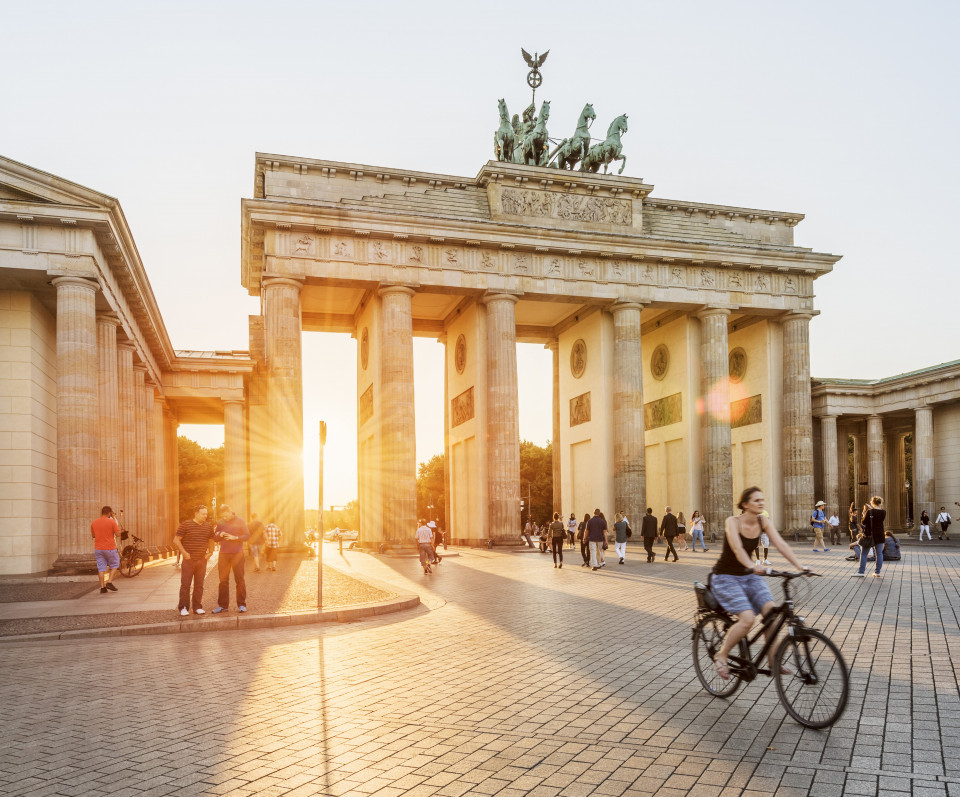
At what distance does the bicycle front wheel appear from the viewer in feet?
21.3

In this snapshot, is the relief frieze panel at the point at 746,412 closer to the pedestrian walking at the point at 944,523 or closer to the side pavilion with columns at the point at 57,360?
the pedestrian walking at the point at 944,523

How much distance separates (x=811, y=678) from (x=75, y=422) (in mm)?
20917

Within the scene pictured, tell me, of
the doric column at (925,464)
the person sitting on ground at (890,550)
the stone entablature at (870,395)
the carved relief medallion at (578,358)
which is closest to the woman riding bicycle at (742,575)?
the person sitting on ground at (890,550)

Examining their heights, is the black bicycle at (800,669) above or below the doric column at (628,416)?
below

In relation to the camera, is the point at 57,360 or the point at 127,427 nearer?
the point at 57,360

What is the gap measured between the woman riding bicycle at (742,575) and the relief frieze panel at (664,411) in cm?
3961

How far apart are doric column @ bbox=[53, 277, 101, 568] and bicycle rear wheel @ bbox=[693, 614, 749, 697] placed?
19348mm

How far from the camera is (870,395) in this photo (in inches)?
1953

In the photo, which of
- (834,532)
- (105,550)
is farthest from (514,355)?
(105,550)

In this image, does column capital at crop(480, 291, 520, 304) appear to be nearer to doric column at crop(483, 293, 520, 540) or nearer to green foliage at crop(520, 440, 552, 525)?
doric column at crop(483, 293, 520, 540)

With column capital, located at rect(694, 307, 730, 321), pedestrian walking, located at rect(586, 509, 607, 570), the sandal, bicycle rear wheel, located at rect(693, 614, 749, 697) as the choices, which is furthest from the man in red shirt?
column capital, located at rect(694, 307, 730, 321)

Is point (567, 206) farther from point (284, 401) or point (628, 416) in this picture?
point (284, 401)

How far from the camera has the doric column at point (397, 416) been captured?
3819cm

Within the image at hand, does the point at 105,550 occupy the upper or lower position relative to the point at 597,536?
upper
